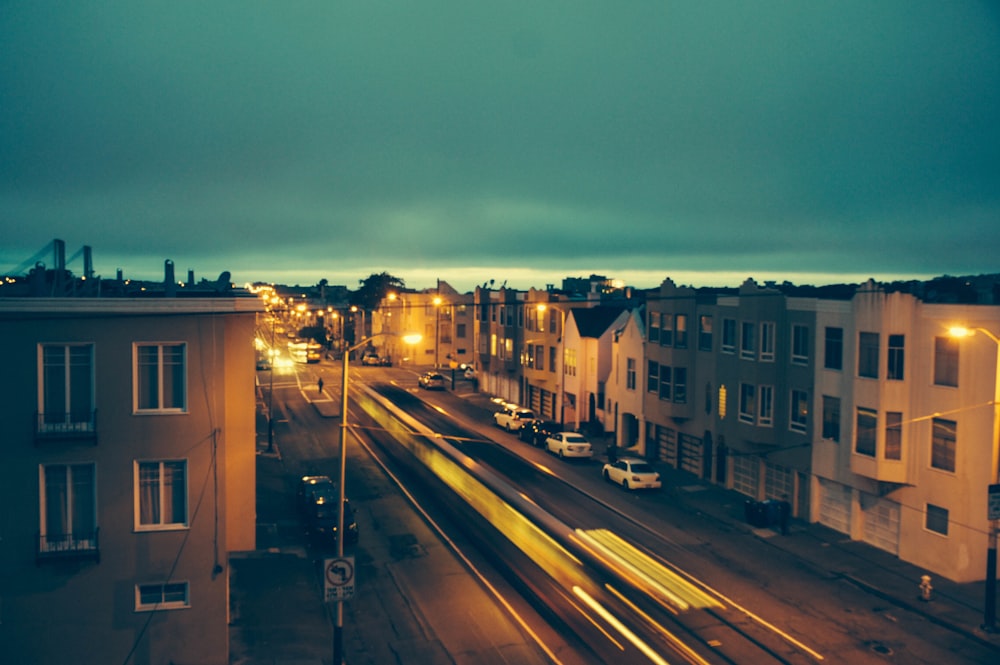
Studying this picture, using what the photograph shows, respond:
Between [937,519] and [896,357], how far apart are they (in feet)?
19.6

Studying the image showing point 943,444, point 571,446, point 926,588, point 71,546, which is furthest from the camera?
point 571,446

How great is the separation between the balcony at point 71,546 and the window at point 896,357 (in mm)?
26828

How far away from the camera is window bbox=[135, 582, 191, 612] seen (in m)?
18.8

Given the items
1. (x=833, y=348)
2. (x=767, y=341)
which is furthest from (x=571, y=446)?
(x=833, y=348)

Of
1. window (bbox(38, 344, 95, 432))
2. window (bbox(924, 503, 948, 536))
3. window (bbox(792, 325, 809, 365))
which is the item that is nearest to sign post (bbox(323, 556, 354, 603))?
window (bbox(38, 344, 95, 432))

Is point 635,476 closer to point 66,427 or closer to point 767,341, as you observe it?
point 767,341

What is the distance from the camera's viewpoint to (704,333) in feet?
139

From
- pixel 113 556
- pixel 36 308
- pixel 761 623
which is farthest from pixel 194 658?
pixel 761 623

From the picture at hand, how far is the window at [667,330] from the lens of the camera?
44844 mm

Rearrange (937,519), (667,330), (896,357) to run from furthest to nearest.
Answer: (667,330), (896,357), (937,519)

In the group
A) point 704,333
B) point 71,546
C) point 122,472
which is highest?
point 704,333

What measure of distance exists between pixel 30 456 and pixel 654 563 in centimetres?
1926

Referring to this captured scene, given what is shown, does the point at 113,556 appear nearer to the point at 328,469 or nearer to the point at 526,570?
the point at 526,570

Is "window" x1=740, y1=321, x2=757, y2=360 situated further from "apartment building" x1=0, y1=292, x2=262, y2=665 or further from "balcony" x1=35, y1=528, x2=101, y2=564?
→ "balcony" x1=35, y1=528, x2=101, y2=564
